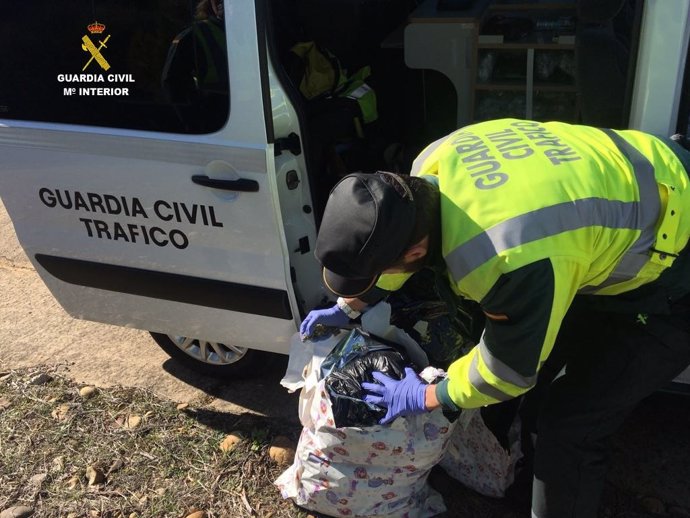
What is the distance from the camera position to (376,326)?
7.07 ft

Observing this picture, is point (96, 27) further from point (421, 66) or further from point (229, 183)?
point (421, 66)

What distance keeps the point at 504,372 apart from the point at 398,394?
17.1 inches

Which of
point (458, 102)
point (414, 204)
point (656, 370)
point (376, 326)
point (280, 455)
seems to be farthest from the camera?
point (458, 102)

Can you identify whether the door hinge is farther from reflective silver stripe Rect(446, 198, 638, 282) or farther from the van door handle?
reflective silver stripe Rect(446, 198, 638, 282)

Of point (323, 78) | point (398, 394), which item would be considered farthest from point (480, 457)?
point (323, 78)

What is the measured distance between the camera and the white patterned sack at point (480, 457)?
88.0 inches

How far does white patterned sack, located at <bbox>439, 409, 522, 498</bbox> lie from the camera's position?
224cm

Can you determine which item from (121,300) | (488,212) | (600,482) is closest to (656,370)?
(600,482)

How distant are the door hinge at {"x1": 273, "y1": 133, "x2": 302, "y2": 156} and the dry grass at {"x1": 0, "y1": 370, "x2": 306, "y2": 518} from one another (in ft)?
3.73

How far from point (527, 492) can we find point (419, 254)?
1.23m

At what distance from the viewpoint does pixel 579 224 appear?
144 centimetres

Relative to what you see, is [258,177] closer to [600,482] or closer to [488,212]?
[488,212]

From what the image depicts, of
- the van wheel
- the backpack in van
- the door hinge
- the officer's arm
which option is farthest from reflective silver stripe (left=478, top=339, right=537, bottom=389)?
the backpack in van

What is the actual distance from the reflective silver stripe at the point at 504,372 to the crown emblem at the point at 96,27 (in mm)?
1608
